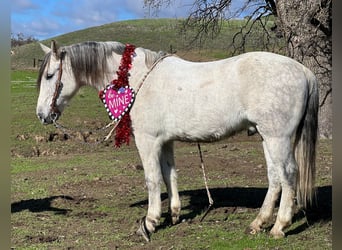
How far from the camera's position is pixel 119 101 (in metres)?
4.78

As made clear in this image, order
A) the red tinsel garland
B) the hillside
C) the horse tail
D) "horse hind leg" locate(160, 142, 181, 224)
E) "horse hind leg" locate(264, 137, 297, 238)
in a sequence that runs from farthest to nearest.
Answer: the hillside → "horse hind leg" locate(160, 142, 181, 224) → the red tinsel garland → the horse tail → "horse hind leg" locate(264, 137, 297, 238)

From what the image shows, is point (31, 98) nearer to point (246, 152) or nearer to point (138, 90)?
point (246, 152)

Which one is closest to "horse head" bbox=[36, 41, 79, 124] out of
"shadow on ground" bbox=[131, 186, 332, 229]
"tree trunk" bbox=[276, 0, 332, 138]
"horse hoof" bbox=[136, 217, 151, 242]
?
"horse hoof" bbox=[136, 217, 151, 242]

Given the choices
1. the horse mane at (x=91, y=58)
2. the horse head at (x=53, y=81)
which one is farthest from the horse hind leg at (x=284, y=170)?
the horse head at (x=53, y=81)

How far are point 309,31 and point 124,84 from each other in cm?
637

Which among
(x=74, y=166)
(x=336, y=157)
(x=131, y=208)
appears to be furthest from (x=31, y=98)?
(x=336, y=157)

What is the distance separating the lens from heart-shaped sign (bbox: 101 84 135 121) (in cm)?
473

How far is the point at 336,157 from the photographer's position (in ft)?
3.62

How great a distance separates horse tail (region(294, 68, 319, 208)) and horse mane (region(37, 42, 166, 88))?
1.74 meters

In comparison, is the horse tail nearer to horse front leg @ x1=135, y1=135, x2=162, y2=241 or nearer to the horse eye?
horse front leg @ x1=135, y1=135, x2=162, y2=241

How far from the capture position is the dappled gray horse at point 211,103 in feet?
13.9

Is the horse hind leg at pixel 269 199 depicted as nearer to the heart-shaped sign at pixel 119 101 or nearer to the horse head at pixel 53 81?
the heart-shaped sign at pixel 119 101

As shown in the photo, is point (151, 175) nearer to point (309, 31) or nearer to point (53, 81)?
point (53, 81)

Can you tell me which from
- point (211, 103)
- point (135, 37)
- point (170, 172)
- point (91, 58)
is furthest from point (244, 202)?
point (135, 37)
